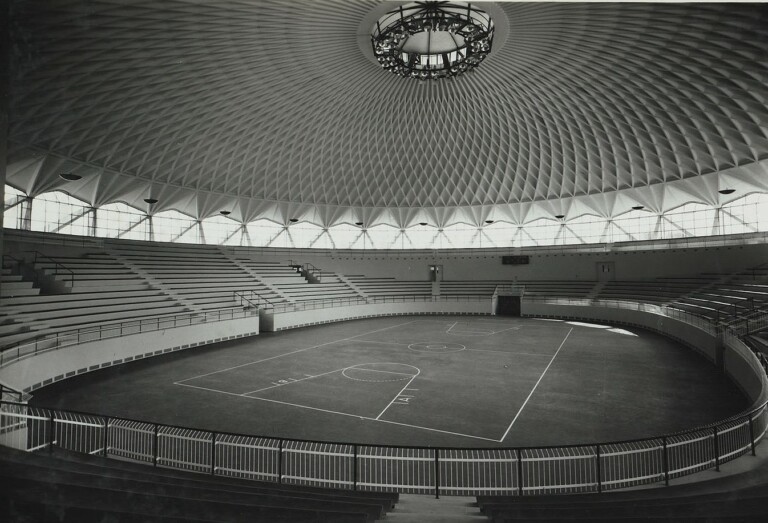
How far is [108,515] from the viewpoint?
4.90m

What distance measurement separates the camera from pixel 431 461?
906cm

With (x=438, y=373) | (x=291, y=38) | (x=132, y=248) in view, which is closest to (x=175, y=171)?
(x=132, y=248)

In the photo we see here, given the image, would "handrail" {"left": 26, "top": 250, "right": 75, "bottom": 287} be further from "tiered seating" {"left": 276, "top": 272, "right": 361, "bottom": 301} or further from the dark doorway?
the dark doorway

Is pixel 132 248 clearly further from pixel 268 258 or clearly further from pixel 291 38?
pixel 291 38

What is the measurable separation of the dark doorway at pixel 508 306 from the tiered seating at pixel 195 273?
2411 centimetres

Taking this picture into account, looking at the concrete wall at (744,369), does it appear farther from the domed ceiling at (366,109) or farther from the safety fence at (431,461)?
the domed ceiling at (366,109)

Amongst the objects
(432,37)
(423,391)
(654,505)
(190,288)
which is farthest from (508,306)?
(654,505)

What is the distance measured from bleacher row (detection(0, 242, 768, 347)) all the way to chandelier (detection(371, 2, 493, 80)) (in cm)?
1907

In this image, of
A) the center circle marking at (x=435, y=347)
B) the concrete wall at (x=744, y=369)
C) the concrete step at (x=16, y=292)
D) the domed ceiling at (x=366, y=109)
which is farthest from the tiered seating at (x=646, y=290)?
the concrete step at (x=16, y=292)

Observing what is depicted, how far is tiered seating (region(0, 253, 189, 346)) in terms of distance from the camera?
63.9 ft

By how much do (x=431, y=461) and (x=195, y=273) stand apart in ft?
103

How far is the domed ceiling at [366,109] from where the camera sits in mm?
20797

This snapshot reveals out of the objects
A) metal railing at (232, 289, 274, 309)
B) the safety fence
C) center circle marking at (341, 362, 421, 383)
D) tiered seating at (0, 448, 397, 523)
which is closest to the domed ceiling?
tiered seating at (0, 448, 397, 523)

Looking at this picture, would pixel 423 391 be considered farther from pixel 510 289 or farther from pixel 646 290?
pixel 510 289
